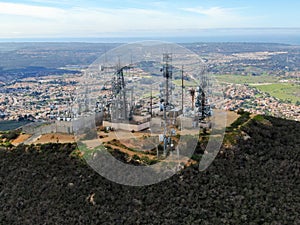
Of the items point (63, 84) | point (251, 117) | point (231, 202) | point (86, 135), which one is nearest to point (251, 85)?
point (63, 84)

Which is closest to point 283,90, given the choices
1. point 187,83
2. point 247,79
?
point 247,79

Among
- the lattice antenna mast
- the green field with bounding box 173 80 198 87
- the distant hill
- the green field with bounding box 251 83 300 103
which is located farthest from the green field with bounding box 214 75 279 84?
the distant hill

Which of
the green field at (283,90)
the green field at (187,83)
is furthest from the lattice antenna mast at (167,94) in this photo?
the green field at (283,90)

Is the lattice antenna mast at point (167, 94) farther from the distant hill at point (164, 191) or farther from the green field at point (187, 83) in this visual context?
the distant hill at point (164, 191)

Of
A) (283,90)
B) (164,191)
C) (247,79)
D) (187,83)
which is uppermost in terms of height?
(187,83)

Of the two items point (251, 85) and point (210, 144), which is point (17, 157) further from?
point (251, 85)

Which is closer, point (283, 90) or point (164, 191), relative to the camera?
point (164, 191)

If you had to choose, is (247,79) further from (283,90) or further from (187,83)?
(187,83)
